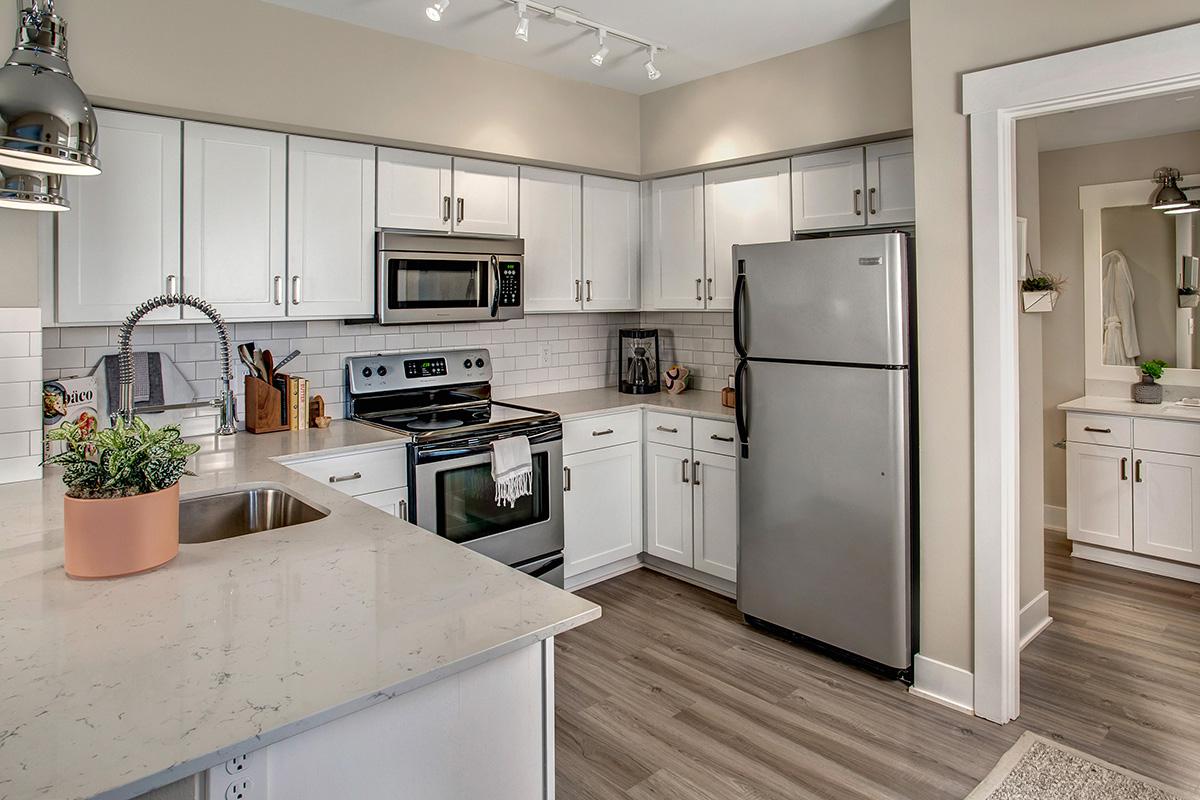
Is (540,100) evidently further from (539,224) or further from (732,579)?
(732,579)

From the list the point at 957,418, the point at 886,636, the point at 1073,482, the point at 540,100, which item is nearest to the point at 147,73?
the point at 540,100

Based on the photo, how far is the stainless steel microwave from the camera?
333cm

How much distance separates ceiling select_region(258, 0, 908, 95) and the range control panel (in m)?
1.44

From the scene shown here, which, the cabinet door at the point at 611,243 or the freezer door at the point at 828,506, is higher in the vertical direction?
the cabinet door at the point at 611,243

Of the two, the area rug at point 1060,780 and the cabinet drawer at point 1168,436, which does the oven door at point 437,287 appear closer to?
the area rug at point 1060,780

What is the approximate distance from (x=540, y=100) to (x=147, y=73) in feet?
5.71

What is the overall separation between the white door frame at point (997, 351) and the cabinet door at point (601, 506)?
1.79 m

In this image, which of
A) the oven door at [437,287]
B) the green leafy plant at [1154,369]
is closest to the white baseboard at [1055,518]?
the green leafy plant at [1154,369]

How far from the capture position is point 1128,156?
14.6 ft

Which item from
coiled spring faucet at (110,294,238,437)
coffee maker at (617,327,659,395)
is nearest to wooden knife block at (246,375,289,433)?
coiled spring faucet at (110,294,238,437)

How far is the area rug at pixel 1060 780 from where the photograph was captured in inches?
87.9

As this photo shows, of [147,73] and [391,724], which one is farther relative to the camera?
[147,73]

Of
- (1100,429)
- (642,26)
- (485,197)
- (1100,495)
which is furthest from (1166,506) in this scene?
(485,197)

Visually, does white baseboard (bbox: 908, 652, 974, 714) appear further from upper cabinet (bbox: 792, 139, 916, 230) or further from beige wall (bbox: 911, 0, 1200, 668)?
A: upper cabinet (bbox: 792, 139, 916, 230)
